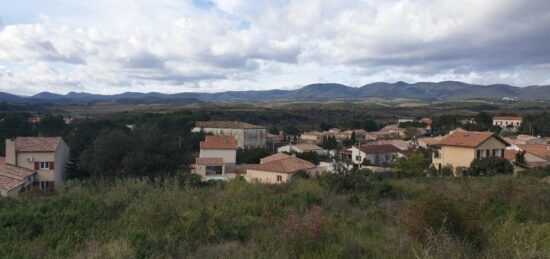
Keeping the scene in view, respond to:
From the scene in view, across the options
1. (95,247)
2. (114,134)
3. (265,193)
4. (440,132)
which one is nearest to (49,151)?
(114,134)

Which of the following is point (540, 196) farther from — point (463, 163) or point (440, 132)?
point (440, 132)

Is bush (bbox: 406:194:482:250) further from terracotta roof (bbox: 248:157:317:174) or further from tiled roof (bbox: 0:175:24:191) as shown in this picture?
terracotta roof (bbox: 248:157:317:174)

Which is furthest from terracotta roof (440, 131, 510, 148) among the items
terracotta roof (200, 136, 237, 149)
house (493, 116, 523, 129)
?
house (493, 116, 523, 129)

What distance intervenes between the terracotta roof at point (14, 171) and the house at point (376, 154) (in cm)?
3292

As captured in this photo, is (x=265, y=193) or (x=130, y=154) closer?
(x=265, y=193)

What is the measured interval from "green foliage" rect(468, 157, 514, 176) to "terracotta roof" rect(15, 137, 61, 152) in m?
30.5

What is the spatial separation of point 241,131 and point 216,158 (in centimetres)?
2818

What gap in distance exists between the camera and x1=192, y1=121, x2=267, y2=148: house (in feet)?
231

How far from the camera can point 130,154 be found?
31.3 meters

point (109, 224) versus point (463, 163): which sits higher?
point (109, 224)

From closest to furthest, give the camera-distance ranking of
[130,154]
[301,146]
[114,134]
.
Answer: [130,154] < [114,134] < [301,146]

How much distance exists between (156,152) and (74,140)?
60.0ft

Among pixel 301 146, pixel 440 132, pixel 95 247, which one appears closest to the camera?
pixel 95 247

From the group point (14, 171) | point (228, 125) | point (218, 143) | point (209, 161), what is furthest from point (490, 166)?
point (228, 125)
